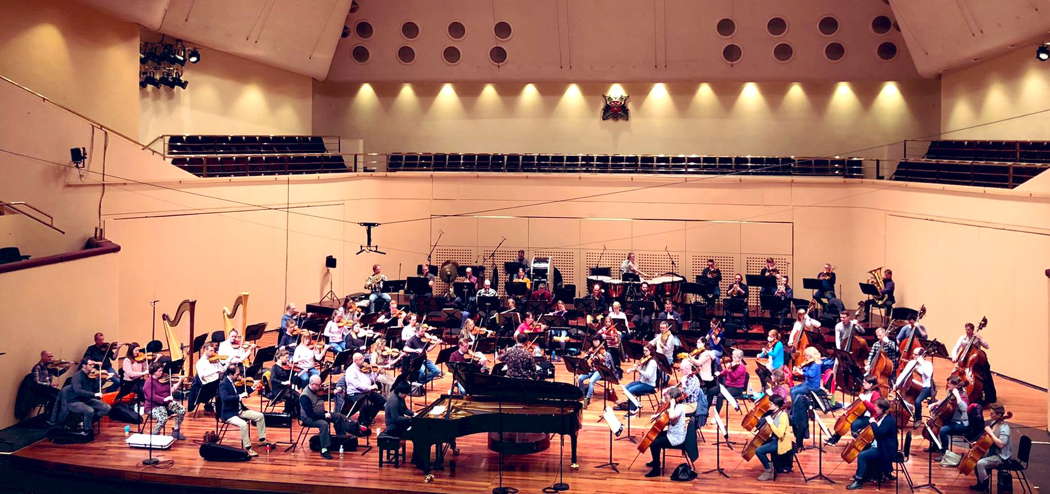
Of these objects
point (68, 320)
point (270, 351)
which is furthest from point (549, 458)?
point (68, 320)

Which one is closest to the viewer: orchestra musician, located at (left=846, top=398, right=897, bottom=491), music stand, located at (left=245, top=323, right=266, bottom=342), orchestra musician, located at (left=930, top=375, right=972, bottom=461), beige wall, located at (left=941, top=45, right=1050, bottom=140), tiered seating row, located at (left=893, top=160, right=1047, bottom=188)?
orchestra musician, located at (left=846, top=398, right=897, bottom=491)

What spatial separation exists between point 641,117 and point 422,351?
12.9 metres

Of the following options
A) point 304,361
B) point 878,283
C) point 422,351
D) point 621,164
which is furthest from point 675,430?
point 621,164

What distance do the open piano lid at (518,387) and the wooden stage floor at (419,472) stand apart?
0.82 metres

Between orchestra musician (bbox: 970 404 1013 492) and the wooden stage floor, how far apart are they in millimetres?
378

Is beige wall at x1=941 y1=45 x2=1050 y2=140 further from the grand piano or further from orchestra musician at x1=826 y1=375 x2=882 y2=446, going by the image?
the grand piano

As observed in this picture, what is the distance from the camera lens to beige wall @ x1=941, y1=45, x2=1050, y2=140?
63.9 feet

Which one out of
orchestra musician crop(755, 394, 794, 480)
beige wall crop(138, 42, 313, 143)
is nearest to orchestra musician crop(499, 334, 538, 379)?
orchestra musician crop(755, 394, 794, 480)

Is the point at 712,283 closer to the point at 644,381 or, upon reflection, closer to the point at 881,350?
the point at 881,350

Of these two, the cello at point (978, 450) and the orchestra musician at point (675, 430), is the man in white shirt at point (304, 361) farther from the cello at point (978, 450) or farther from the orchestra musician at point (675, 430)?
the cello at point (978, 450)

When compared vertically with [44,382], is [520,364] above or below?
above

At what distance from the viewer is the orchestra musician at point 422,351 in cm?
1473

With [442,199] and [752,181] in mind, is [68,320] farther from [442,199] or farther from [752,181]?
[752,181]

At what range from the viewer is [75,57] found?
17.7m
